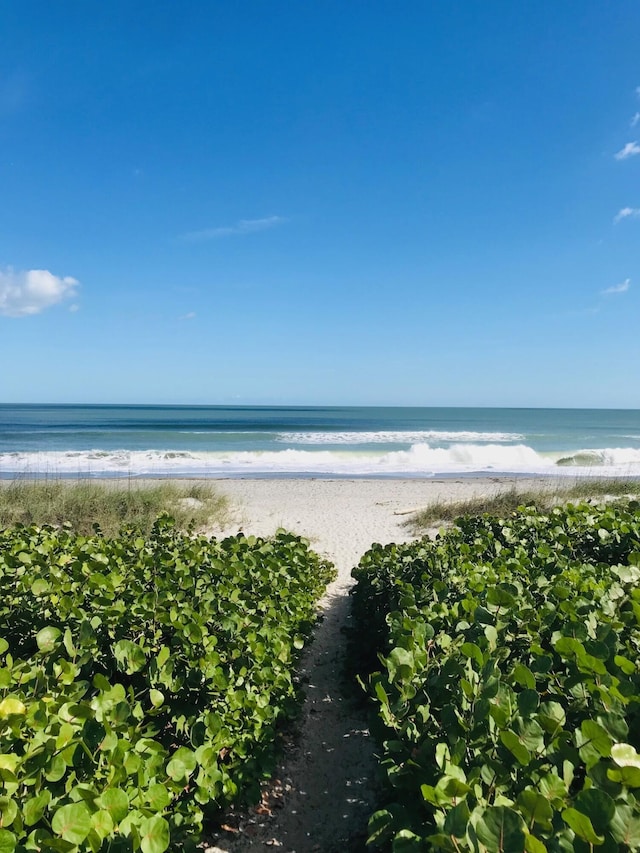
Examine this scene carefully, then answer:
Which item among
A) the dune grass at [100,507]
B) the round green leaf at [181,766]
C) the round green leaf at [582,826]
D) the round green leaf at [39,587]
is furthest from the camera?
the dune grass at [100,507]

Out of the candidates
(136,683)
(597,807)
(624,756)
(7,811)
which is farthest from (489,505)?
(7,811)

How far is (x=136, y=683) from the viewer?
2.78m

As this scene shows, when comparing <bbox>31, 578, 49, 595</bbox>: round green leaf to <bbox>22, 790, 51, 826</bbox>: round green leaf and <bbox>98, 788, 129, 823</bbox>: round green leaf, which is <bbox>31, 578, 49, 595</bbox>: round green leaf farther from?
<bbox>98, 788, 129, 823</bbox>: round green leaf

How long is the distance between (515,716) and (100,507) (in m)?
10.6

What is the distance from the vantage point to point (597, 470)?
24.4 metres

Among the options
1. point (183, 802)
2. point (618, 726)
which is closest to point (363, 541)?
point (183, 802)

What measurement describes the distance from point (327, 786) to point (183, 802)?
1.41 m

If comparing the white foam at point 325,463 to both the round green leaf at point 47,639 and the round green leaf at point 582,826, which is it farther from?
the round green leaf at point 582,826

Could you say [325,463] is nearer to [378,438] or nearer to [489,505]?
[489,505]

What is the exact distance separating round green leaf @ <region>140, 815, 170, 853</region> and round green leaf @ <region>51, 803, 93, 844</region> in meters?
0.15

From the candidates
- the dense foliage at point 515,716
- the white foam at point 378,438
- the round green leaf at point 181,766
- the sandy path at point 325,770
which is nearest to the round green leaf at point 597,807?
the dense foliage at point 515,716

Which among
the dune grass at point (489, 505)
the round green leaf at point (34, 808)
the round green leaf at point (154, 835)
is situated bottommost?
the dune grass at point (489, 505)

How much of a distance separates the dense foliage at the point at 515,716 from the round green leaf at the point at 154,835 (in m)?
0.60

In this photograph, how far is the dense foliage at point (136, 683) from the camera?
1.54 m
